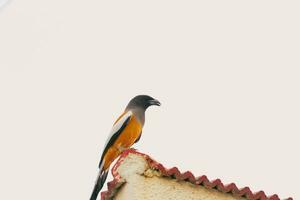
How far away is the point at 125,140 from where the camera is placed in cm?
947

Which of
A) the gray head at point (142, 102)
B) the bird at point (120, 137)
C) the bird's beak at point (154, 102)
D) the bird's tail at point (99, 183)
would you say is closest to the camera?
the bird's tail at point (99, 183)

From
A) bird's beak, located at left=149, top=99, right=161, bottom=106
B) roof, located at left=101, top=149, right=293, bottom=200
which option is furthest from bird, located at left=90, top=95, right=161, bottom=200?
roof, located at left=101, top=149, right=293, bottom=200

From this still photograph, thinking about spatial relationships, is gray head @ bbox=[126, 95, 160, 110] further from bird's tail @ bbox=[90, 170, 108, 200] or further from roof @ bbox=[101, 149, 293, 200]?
roof @ bbox=[101, 149, 293, 200]

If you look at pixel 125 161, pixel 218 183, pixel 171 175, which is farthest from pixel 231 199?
pixel 125 161

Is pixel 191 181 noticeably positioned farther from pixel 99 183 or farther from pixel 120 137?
pixel 120 137

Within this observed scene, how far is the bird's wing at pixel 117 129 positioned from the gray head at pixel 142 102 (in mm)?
486

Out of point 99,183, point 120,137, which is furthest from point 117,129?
point 99,183

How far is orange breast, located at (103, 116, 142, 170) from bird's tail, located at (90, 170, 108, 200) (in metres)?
0.11

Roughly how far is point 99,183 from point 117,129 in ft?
2.81

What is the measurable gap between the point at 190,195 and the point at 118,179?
77 centimetres

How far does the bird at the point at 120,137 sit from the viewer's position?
922 centimetres

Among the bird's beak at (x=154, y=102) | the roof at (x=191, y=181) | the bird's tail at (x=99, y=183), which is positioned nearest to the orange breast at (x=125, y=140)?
the bird's tail at (x=99, y=183)

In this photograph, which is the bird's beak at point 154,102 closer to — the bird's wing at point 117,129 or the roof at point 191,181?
the bird's wing at point 117,129

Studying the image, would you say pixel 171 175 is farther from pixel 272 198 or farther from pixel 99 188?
pixel 99 188
